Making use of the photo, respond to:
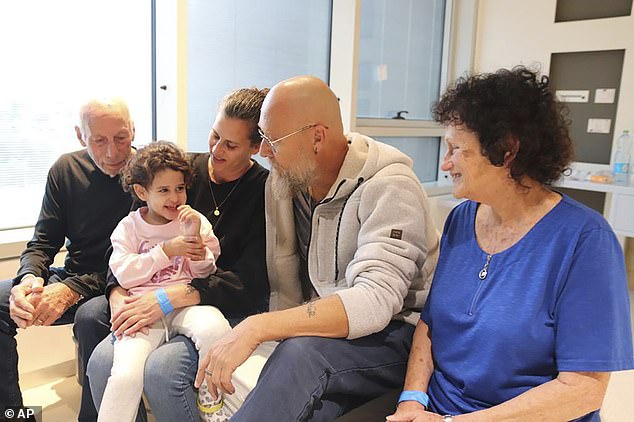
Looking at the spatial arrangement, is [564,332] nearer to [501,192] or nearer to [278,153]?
[501,192]

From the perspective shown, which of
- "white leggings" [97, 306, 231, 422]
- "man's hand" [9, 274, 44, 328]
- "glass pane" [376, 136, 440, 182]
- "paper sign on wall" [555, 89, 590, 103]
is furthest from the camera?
"glass pane" [376, 136, 440, 182]

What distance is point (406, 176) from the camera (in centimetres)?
152

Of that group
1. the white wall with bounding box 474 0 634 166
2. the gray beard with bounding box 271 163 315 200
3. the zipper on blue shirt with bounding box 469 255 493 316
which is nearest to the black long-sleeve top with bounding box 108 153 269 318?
the gray beard with bounding box 271 163 315 200

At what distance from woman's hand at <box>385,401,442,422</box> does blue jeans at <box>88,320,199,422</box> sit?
0.59 meters

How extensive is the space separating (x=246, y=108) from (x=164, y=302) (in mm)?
647

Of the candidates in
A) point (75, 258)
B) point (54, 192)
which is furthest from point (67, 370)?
point (54, 192)

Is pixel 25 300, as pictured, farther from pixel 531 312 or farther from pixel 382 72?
pixel 382 72

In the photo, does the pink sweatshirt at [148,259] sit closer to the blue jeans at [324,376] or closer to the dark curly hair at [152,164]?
the dark curly hair at [152,164]

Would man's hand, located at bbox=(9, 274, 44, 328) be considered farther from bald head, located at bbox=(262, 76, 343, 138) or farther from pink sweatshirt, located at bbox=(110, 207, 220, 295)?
bald head, located at bbox=(262, 76, 343, 138)

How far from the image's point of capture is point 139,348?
1539mm

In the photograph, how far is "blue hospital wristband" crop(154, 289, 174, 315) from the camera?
1594 millimetres

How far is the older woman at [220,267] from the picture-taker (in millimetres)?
1510

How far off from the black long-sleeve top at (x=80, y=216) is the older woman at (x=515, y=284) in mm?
1237

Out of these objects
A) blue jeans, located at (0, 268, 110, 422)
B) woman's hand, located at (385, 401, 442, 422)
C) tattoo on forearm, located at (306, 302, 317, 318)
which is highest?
tattoo on forearm, located at (306, 302, 317, 318)
